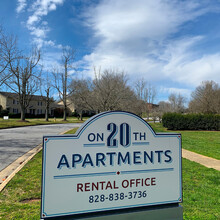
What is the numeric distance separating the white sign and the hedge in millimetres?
21382

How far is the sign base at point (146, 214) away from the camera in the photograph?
2.04m

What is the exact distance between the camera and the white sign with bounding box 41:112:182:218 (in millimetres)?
1991

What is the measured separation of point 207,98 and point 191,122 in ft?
57.9

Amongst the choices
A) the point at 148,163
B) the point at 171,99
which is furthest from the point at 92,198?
the point at 171,99

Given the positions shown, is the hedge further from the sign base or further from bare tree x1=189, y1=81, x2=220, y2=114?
the sign base

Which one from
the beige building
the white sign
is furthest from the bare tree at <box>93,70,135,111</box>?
the beige building

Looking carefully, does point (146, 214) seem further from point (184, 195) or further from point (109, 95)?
point (109, 95)

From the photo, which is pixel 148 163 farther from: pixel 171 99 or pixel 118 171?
pixel 171 99

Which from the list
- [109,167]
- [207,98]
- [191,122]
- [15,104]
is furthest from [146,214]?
[15,104]

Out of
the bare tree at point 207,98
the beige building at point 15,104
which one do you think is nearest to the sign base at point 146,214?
the bare tree at point 207,98

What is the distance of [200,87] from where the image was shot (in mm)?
41875

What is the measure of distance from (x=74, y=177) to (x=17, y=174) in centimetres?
402

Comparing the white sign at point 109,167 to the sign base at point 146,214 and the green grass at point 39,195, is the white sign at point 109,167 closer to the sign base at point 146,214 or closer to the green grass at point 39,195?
the sign base at point 146,214

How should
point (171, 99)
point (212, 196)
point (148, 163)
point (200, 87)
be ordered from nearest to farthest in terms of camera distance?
point (148, 163)
point (212, 196)
point (200, 87)
point (171, 99)
